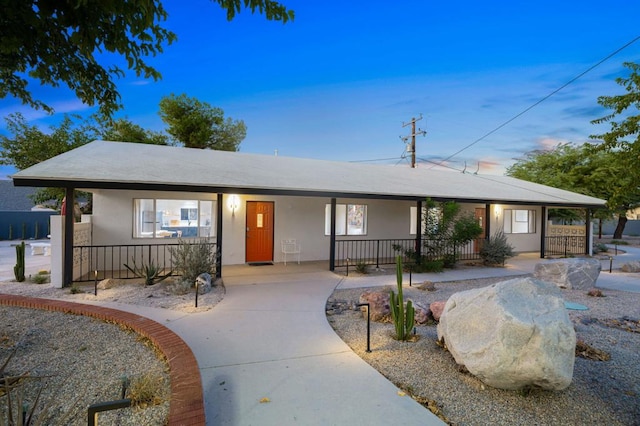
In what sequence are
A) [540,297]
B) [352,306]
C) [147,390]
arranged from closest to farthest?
[147,390], [540,297], [352,306]

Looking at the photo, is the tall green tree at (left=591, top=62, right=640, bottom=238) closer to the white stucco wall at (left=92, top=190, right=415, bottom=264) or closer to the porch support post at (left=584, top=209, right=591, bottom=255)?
the white stucco wall at (left=92, top=190, right=415, bottom=264)

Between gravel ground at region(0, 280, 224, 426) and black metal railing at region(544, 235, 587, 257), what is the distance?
16.4m

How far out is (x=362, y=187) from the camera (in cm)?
996

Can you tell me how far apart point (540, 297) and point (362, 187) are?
680 cm

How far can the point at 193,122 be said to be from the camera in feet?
75.2

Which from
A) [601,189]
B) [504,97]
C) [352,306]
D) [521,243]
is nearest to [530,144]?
[601,189]

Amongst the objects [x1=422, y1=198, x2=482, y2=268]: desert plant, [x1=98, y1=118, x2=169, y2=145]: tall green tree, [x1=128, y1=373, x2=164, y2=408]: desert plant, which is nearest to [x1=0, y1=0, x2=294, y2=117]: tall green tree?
[x1=128, y1=373, x2=164, y2=408]: desert plant

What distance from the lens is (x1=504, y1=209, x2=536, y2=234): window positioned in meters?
15.5

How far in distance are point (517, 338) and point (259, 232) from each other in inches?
355

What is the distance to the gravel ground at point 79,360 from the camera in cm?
276

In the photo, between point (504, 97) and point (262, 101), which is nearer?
point (504, 97)

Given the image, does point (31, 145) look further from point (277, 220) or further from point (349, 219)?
point (349, 219)

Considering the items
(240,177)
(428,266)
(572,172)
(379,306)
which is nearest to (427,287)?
(428,266)

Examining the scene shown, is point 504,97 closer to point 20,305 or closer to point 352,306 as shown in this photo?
point 352,306
